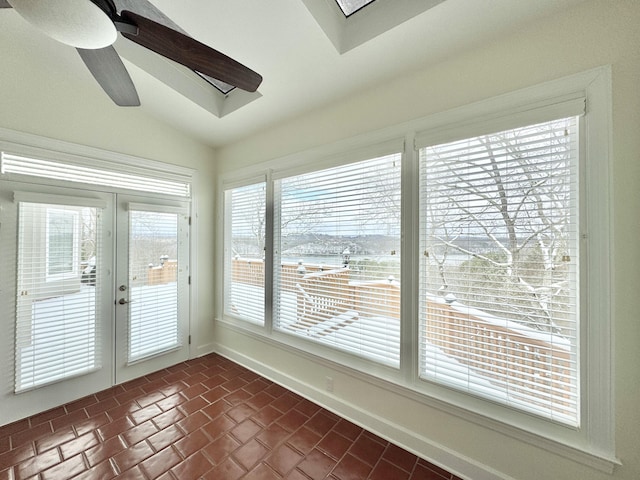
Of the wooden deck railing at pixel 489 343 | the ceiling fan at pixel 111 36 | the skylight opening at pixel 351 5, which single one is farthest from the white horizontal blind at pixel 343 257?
the ceiling fan at pixel 111 36

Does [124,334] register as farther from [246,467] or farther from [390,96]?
[390,96]

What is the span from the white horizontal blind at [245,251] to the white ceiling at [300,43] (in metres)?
1.03

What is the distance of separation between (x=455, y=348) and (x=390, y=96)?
1.89 m

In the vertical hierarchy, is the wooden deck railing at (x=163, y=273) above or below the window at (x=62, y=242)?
below

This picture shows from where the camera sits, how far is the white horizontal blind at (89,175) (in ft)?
7.41

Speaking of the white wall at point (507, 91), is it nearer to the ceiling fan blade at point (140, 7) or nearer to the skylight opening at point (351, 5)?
the skylight opening at point (351, 5)

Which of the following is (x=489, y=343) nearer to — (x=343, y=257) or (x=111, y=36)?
(x=343, y=257)

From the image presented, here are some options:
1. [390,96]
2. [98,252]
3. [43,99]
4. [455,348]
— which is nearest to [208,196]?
[98,252]

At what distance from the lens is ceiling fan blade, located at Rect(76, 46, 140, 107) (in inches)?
57.6

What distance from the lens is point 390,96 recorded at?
6.73 feet

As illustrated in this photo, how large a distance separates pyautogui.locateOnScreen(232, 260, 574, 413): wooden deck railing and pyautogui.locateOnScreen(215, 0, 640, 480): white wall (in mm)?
250

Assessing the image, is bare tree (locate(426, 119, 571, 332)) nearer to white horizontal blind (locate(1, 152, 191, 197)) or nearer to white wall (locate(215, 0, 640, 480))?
white wall (locate(215, 0, 640, 480))

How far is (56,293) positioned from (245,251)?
174 cm

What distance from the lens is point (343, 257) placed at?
7.65 feet
